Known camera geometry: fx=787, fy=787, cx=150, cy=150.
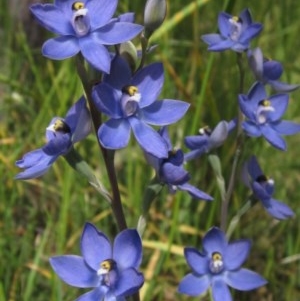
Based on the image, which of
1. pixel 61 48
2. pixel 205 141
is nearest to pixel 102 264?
pixel 61 48

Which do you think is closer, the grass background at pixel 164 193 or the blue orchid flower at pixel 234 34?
the blue orchid flower at pixel 234 34

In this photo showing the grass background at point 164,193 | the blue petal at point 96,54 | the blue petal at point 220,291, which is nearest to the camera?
the blue petal at point 96,54

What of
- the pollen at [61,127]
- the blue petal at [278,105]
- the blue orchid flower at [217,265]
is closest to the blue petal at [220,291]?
the blue orchid flower at [217,265]

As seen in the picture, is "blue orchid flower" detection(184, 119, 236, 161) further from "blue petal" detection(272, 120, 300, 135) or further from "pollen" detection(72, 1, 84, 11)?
"pollen" detection(72, 1, 84, 11)

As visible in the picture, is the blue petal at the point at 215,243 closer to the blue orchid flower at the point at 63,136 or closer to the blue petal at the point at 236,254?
the blue petal at the point at 236,254

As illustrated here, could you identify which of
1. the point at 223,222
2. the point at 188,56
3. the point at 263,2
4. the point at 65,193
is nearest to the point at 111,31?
the point at 223,222

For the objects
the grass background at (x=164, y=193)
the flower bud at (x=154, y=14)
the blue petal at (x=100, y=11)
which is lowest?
the grass background at (x=164, y=193)
